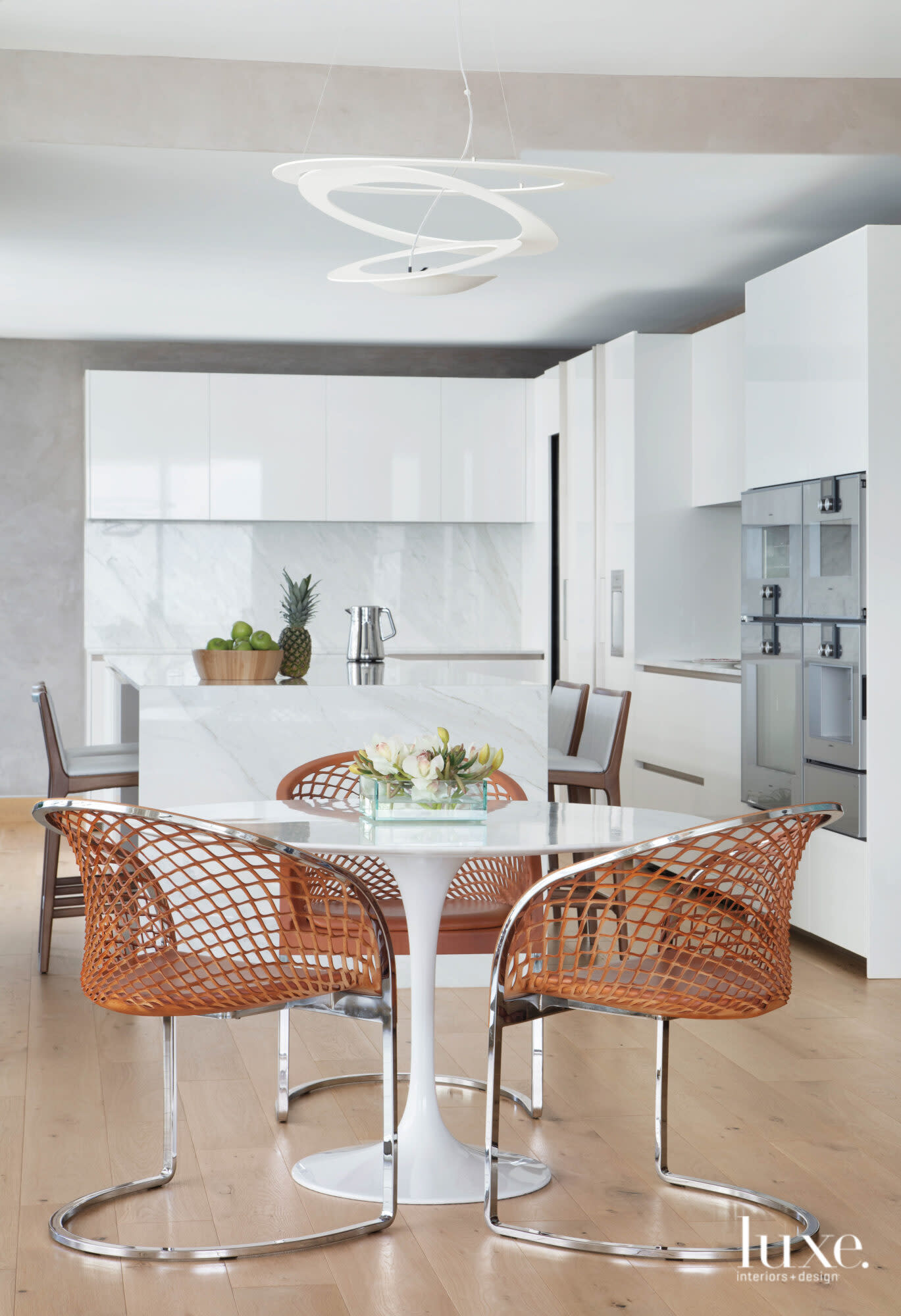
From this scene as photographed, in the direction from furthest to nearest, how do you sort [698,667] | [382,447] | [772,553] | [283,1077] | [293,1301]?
1. [382,447]
2. [698,667]
3. [772,553]
4. [283,1077]
5. [293,1301]

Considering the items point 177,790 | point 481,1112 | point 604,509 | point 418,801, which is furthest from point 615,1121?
point 604,509

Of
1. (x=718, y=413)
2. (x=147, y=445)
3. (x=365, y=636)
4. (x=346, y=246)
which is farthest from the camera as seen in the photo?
(x=147, y=445)

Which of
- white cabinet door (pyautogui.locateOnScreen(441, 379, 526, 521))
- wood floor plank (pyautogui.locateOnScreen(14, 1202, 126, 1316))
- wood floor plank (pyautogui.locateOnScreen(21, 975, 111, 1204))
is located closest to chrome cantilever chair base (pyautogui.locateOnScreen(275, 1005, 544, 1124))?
wood floor plank (pyautogui.locateOnScreen(21, 975, 111, 1204))

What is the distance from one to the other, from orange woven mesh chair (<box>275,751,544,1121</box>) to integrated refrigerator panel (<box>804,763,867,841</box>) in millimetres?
1451

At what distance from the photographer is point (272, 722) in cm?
432

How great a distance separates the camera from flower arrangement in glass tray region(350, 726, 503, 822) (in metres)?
2.61

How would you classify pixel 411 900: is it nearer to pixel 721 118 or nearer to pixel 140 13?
pixel 140 13

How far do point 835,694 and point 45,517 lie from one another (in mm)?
4718

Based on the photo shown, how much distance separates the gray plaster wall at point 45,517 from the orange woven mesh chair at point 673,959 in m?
5.68

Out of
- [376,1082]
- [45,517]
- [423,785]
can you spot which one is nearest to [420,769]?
[423,785]

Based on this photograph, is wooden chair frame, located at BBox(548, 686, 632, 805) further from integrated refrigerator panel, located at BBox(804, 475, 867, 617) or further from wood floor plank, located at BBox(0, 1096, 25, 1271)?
wood floor plank, located at BBox(0, 1096, 25, 1271)

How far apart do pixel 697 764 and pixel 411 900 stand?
319 centimetres

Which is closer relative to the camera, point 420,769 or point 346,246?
point 420,769

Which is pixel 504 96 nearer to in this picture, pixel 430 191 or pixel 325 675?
pixel 430 191
